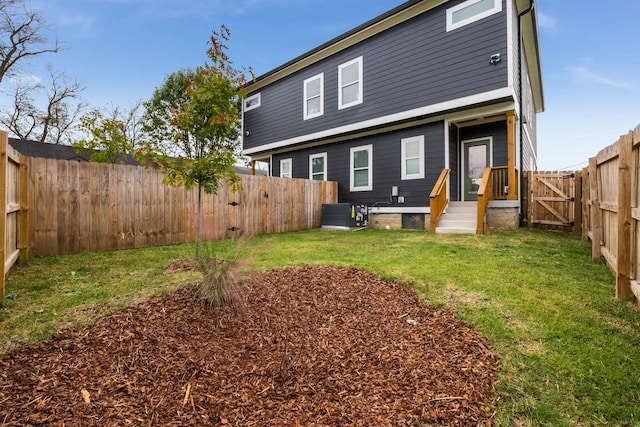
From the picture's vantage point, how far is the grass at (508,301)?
1.69 meters

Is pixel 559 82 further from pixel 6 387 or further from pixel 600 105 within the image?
pixel 6 387

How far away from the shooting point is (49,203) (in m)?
5.18

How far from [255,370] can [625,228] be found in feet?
11.7

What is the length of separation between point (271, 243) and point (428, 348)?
4.71 meters

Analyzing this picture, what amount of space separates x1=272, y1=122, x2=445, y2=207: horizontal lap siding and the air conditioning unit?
0.65 m

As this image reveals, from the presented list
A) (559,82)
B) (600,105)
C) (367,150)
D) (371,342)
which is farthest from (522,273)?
(600,105)

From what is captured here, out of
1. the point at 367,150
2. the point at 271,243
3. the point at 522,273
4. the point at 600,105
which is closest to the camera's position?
the point at 522,273

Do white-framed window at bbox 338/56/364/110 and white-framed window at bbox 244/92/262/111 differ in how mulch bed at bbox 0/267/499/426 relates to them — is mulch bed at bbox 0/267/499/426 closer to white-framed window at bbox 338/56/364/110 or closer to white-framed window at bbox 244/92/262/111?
white-framed window at bbox 338/56/364/110

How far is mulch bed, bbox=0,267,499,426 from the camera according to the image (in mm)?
1553

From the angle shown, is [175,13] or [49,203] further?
[175,13]

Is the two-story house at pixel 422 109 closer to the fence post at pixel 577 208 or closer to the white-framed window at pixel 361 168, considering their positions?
the white-framed window at pixel 361 168

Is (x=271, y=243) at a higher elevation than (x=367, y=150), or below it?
below

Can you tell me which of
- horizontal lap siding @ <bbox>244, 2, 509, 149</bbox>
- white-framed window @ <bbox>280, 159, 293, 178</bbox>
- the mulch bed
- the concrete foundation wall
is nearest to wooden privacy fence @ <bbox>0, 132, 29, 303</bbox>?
the mulch bed

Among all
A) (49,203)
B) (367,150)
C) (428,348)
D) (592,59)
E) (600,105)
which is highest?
(592,59)
